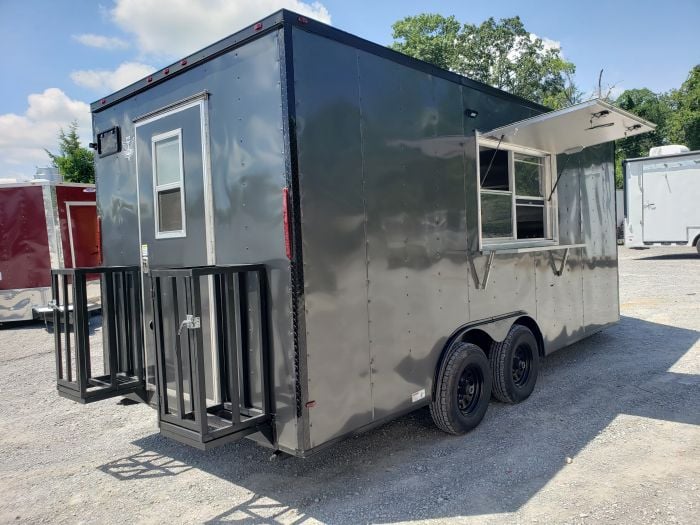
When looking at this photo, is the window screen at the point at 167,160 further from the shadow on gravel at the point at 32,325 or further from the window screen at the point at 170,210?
the shadow on gravel at the point at 32,325

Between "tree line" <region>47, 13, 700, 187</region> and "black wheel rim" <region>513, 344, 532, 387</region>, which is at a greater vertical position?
"tree line" <region>47, 13, 700, 187</region>

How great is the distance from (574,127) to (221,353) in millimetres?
3754

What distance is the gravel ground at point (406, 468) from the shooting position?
326 centimetres

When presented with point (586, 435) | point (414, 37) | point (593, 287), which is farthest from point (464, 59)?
point (586, 435)

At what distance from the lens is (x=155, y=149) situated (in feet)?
13.1

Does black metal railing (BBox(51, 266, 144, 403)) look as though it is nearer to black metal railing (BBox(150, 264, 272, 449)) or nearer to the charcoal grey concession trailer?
the charcoal grey concession trailer

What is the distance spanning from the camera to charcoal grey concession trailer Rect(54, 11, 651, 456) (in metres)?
3.14

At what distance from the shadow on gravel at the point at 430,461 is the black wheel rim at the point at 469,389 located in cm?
22

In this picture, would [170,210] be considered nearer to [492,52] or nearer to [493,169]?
[493,169]

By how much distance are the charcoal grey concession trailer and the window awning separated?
0.10ft

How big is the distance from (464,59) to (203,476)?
103 ft

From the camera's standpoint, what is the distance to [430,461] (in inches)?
154

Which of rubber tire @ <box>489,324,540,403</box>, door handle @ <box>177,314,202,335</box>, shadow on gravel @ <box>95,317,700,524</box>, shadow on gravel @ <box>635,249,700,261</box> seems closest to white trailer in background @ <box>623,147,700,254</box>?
shadow on gravel @ <box>635,249,700,261</box>

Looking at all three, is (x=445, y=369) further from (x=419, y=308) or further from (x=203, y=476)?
(x=203, y=476)
